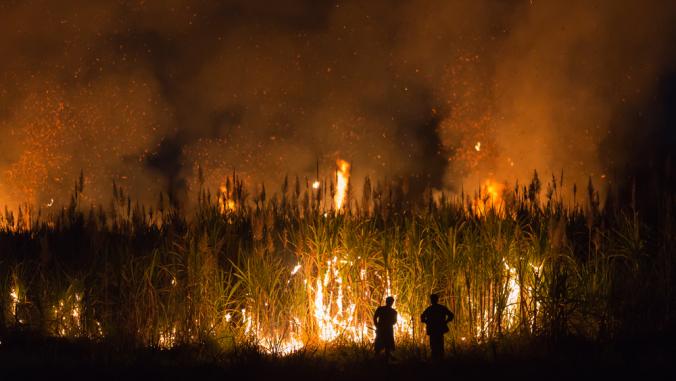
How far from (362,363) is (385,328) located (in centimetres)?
40

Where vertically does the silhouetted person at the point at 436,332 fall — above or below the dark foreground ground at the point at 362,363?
above

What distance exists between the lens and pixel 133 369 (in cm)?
673

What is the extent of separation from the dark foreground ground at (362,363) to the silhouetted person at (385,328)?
0.15 metres

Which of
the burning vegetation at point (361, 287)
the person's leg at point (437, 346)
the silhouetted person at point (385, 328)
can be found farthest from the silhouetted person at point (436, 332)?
the burning vegetation at point (361, 287)

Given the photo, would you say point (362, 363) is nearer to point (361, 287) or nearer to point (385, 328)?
point (385, 328)

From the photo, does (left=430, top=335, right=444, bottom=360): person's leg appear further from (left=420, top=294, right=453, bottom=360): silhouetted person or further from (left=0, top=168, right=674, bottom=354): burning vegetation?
(left=0, top=168, right=674, bottom=354): burning vegetation

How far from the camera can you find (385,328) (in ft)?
22.5

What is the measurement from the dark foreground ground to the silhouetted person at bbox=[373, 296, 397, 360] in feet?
0.50

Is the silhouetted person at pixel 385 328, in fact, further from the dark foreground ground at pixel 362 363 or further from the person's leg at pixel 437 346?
the person's leg at pixel 437 346

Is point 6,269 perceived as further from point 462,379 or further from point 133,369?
point 462,379

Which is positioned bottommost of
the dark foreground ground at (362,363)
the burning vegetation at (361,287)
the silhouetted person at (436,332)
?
the dark foreground ground at (362,363)

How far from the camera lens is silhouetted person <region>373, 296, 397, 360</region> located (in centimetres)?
685

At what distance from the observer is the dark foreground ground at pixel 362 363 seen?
6383 millimetres

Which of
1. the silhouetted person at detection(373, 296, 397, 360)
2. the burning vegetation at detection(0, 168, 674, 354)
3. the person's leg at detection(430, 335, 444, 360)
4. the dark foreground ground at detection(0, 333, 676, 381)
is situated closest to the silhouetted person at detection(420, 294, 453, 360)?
the person's leg at detection(430, 335, 444, 360)
